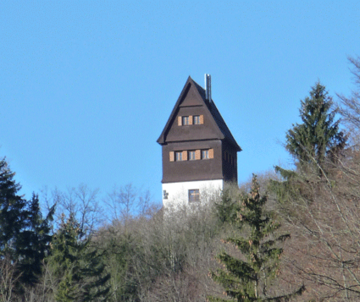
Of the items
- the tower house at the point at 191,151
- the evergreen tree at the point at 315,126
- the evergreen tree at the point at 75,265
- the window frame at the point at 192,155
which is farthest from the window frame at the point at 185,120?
the evergreen tree at the point at 315,126

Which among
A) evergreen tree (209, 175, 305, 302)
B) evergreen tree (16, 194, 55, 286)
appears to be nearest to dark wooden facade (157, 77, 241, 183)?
evergreen tree (16, 194, 55, 286)

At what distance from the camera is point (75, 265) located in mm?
33531

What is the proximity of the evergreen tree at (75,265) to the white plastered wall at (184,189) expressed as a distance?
607 inches

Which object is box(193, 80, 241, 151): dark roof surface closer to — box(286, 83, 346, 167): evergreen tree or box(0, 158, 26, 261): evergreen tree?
box(0, 158, 26, 261): evergreen tree

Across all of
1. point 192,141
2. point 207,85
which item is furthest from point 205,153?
point 207,85

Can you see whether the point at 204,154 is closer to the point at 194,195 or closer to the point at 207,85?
the point at 194,195

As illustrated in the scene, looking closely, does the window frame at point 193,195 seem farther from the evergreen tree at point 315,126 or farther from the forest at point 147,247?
the evergreen tree at point 315,126

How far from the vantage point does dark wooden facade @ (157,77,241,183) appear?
5147 cm

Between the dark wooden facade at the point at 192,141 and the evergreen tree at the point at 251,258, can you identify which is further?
the dark wooden facade at the point at 192,141

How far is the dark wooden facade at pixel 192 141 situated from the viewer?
51.5 m

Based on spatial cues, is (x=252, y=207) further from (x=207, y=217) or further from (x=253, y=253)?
(x=207, y=217)

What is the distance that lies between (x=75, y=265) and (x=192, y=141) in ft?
66.2

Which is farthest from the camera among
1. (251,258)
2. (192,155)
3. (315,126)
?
(192,155)

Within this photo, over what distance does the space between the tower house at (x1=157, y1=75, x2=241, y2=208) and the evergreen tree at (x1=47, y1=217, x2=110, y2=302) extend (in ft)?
52.3
